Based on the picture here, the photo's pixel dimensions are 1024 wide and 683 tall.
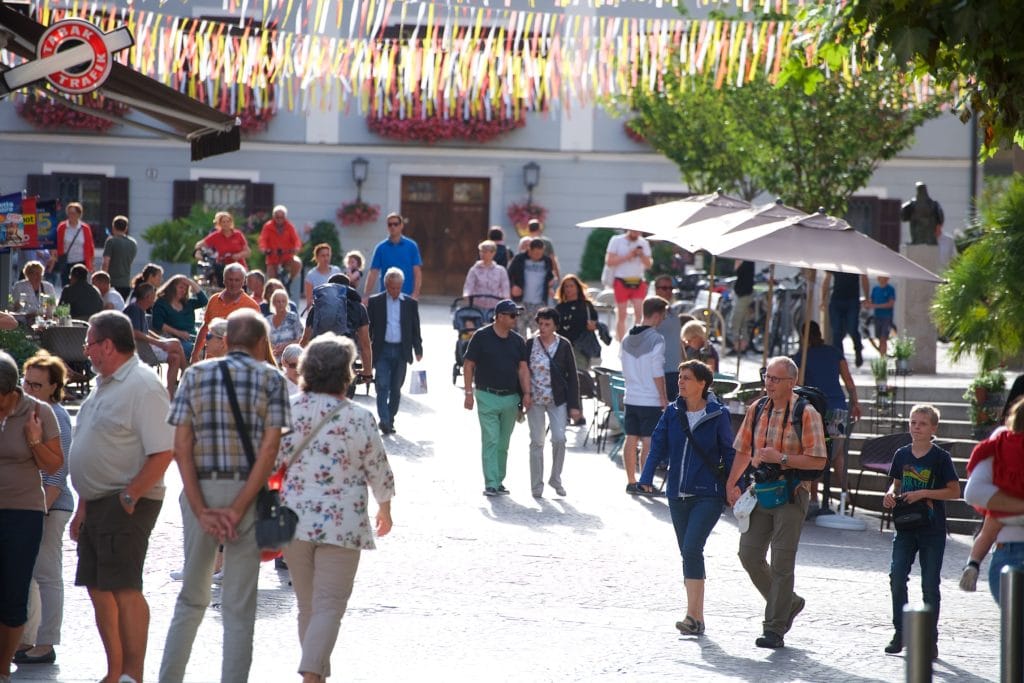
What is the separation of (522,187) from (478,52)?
1928 centimetres

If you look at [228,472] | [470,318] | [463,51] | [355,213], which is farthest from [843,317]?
[228,472]

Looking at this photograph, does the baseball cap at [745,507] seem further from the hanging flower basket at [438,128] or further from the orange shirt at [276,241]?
the hanging flower basket at [438,128]

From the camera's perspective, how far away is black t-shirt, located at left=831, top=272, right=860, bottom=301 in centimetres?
2002

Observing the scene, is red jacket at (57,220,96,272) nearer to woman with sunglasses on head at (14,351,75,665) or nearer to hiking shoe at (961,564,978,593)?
woman with sunglasses on head at (14,351,75,665)

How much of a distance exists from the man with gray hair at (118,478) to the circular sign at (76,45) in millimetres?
4314

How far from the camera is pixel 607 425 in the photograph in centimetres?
1620

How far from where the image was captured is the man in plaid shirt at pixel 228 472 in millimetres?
6234

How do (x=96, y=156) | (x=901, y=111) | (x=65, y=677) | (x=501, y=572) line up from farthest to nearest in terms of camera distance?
(x=96, y=156) < (x=901, y=111) < (x=501, y=572) < (x=65, y=677)

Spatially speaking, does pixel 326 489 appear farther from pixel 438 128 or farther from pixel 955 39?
pixel 438 128

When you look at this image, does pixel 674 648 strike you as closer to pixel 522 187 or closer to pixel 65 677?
pixel 65 677

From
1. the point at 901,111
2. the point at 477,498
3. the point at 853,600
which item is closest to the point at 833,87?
the point at 901,111

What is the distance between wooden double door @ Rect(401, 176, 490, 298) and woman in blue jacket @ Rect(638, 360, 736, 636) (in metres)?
23.4

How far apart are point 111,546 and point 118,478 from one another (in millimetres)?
287

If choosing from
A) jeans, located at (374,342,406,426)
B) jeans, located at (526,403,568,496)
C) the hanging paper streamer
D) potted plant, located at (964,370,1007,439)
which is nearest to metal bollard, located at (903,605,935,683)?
the hanging paper streamer
